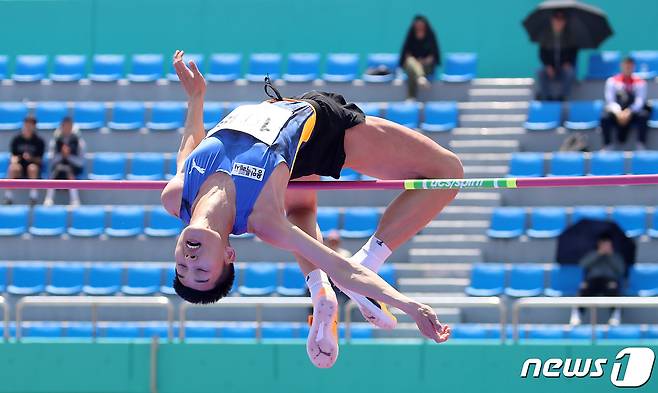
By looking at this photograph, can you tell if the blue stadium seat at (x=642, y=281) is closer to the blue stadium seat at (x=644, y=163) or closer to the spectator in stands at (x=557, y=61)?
the blue stadium seat at (x=644, y=163)

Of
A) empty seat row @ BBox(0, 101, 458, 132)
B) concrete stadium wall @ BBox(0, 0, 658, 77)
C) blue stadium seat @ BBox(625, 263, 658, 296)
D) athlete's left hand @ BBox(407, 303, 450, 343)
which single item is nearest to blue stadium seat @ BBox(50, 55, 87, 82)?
empty seat row @ BBox(0, 101, 458, 132)

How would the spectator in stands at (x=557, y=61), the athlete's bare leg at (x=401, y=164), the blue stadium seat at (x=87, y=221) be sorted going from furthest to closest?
the spectator in stands at (x=557, y=61) → the blue stadium seat at (x=87, y=221) → the athlete's bare leg at (x=401, y=164)

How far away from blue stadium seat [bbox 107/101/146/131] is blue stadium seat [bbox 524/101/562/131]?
13.9 feet

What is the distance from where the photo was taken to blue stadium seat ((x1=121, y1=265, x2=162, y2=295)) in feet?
43.7

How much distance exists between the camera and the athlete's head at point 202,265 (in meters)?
6.05

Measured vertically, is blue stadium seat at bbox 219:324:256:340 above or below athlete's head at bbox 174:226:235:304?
below

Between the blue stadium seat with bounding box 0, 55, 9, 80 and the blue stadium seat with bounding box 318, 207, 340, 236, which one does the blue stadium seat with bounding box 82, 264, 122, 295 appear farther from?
the blue stadium seat with bounding box 0, 55, 9, 80

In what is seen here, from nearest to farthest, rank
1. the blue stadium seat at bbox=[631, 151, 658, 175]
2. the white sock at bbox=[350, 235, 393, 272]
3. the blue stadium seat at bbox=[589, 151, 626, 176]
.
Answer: the white sock at bbox=[350, 235, 393, 272]
the blue stadium seat at bbox=[631, 151, 658, 175]
the blue stadium seat at bbox=[589, 151, 626, 176]

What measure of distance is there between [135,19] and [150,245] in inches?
179

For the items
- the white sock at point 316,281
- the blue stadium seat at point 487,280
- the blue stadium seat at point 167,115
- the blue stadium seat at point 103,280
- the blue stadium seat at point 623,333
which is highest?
the white sock at point 316,281

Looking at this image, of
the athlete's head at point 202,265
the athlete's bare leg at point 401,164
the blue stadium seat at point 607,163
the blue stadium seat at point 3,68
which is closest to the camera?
the athlete's head at point 202,265

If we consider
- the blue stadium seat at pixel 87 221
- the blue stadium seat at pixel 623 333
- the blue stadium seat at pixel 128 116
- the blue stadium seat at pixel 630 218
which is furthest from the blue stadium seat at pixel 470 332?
the blue stadium seat at pixel 128 116

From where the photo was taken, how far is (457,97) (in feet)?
50.3

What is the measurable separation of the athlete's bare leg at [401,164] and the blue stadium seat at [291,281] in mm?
5644
